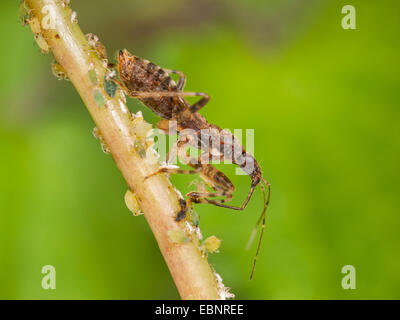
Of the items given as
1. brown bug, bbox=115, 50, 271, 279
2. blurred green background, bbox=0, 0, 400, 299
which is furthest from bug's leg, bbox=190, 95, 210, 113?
blurred green background, bbox=0, 0, 400, 299

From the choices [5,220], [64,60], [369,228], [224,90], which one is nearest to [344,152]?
[369,228]

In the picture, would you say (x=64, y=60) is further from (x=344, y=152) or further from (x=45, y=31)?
(x=344, y=152)

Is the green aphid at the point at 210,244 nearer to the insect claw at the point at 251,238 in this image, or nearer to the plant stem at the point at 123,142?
the plant stem at the point at 123,142

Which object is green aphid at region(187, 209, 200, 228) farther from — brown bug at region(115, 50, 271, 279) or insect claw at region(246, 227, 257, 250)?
insect claw at region(246, 227, 257, 250)

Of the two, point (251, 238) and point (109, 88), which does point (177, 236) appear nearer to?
point (109, 88)

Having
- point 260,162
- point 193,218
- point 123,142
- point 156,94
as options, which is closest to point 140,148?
point 123,142

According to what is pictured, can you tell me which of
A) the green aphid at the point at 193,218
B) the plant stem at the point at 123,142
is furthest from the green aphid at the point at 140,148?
the green aphid at the point at 193,218
